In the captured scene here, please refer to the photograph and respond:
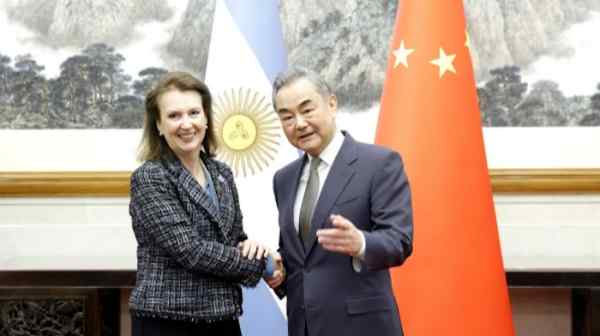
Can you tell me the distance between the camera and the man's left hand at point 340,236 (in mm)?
1833

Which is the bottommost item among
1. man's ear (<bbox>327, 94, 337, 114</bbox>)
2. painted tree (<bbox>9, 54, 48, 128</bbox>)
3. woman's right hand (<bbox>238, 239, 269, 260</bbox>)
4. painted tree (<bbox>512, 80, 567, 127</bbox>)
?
woman's right hand (<bbox>238, 239, 269, 260</bbox>)

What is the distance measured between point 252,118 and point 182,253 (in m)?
1.25

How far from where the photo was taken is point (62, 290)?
319 centimetres

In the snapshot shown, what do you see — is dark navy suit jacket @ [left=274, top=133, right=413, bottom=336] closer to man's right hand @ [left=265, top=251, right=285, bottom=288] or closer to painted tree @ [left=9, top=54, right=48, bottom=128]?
man's right hand @ [left=265, top=251, right=285, bottom=288]

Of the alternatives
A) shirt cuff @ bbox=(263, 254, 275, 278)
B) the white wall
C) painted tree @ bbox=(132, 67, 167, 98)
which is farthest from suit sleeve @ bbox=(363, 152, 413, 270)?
painted tree @ bbox=(132, 67, 167, 98)

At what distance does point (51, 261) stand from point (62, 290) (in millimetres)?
564

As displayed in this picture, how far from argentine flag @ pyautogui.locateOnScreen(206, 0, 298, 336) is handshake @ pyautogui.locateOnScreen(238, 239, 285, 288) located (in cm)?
100

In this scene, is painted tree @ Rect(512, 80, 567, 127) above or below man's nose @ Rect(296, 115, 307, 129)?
above

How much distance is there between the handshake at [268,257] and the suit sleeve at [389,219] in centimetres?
32

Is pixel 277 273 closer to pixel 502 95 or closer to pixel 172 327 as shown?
pixel 172 327

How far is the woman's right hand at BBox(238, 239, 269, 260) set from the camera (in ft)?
7.01

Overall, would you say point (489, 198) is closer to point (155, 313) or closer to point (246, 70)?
point (246, 70)

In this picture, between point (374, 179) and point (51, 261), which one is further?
point (51, 261)

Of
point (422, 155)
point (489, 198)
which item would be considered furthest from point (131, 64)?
point (489, 198)
